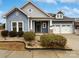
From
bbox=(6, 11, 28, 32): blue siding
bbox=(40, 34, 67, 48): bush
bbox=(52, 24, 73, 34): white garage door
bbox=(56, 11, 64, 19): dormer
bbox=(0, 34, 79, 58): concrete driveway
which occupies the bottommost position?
bbox=(0, 34, 79, 58): concrete driveway

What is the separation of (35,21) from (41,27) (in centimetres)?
180

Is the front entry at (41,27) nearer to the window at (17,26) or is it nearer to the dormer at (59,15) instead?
the window at (17,26)

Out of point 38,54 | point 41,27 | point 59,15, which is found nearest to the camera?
point 38,54

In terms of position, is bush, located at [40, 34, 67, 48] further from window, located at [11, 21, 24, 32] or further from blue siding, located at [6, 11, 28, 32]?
blue siding, located at [6, 11, 28, 32]

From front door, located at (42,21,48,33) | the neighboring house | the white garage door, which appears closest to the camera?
the neighboring house

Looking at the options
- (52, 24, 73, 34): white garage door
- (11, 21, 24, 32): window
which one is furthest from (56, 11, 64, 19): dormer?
(11, 21, 24, 32): window

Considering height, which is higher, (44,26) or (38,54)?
(44,26)

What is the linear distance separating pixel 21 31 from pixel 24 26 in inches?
72.2

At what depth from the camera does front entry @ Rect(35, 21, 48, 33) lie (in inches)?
1661

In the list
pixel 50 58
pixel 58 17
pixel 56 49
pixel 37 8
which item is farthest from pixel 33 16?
pixel 50 58

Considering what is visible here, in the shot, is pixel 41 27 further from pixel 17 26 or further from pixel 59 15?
pixel 59 15

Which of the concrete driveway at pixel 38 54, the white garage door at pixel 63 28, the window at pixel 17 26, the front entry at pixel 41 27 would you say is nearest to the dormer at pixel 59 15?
the white garage door at pixel 63 28

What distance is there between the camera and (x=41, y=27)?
42.7m

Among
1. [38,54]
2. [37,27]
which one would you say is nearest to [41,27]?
[37,27]
